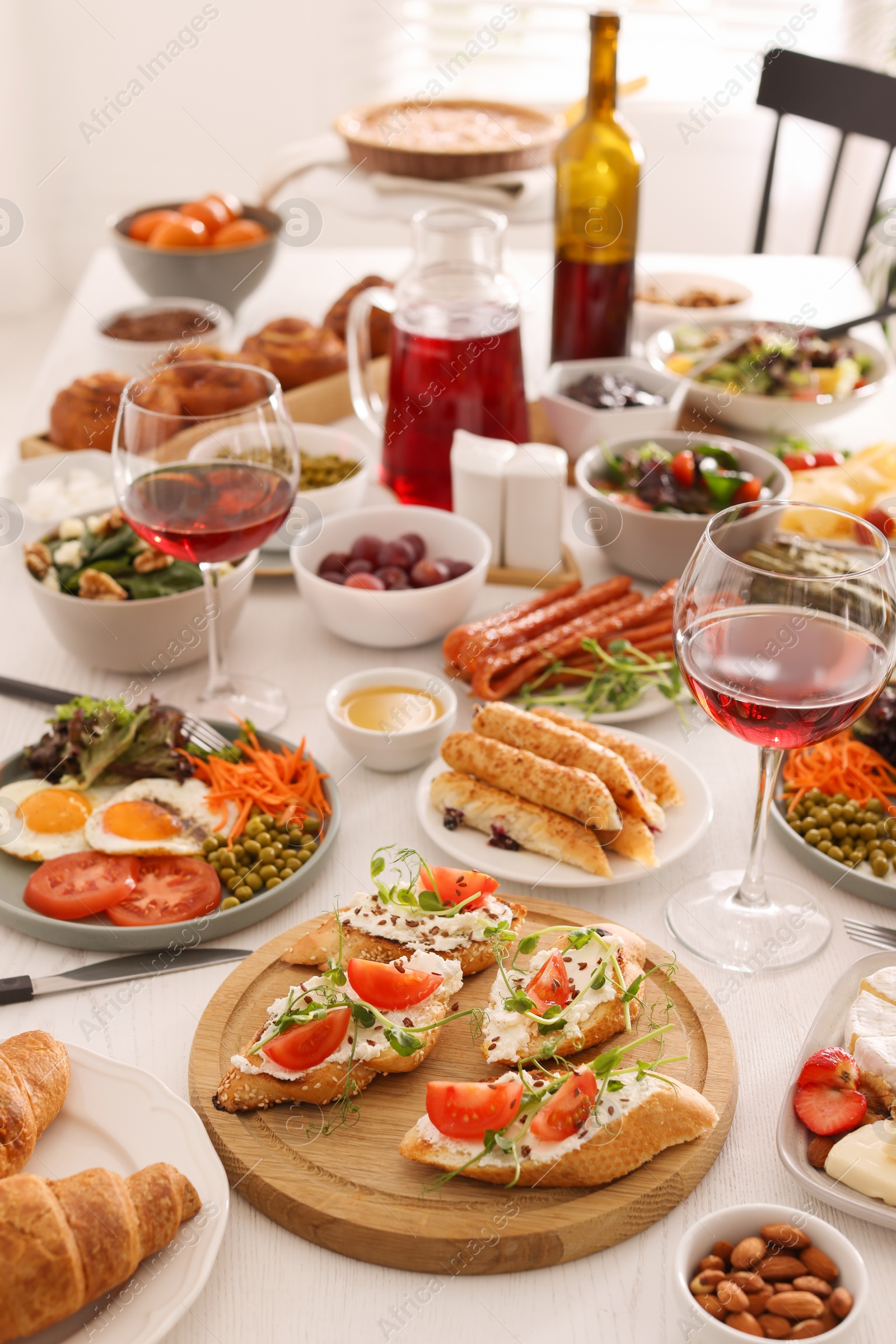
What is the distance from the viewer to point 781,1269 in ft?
3.30

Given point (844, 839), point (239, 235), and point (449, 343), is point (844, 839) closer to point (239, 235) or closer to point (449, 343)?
point (449, 343)

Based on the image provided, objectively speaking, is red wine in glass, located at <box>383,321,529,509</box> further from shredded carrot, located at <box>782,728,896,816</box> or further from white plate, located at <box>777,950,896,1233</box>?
white plate, located at <box>777,950,896,1233</box>

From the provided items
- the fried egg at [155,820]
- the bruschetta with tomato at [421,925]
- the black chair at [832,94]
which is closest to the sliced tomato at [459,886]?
the bruschetta with tomato at [421,925]

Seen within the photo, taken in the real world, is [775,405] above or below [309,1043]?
above

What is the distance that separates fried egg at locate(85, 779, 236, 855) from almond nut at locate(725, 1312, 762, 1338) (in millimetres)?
873

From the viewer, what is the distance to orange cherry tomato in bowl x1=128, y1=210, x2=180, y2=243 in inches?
122

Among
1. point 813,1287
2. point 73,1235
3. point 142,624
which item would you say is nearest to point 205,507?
point 142,624

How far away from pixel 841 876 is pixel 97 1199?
100cm

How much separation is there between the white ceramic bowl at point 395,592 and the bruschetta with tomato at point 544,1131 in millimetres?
997

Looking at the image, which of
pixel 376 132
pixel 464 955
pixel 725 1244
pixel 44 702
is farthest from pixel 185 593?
pixel 376 132

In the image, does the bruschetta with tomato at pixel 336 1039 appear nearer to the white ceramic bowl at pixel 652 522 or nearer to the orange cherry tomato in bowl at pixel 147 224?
the white ceramic bowl at pixel 652 522

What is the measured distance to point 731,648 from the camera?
1376 millimetres

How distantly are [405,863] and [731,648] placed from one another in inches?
20.5

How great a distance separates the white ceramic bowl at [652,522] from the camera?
2.16 m
